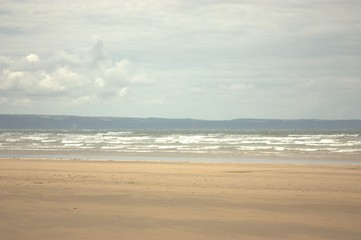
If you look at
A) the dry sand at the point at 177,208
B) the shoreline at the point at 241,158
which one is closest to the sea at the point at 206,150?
the shoreline at the point at 241,158

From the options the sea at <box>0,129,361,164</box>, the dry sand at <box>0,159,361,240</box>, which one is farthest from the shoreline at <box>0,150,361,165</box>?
the dry sand at <box>0,159,361,240</box>

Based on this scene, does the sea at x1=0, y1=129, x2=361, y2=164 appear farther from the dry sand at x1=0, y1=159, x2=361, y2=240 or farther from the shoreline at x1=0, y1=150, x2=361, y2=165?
the dry sand at x1=0, y1=159, x2=361, y2=240

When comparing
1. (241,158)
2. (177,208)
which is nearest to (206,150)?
(241,158)

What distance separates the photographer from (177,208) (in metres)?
11.1

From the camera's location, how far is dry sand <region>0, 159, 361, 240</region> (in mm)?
8867

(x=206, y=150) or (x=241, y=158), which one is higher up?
(x=206, y=150)

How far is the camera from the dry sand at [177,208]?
887 centimetres

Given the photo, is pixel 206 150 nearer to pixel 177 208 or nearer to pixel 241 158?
pixel 241 158

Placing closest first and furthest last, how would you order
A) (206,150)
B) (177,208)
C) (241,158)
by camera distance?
(177,208) < (241,158) < (206,150)

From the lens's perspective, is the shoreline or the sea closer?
the shoreline

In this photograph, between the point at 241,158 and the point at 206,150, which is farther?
the point at 206,150

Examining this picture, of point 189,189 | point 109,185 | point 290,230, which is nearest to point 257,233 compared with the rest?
point 290,230

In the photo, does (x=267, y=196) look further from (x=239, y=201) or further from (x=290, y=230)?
(x=290, y=230)

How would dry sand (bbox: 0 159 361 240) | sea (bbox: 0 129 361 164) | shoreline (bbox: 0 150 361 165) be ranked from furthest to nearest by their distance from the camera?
sea (bbox: 0 129 361 164), shoreline (bbox: 0 150 361 165), dry sand (bbox: 0 159 361 240)
